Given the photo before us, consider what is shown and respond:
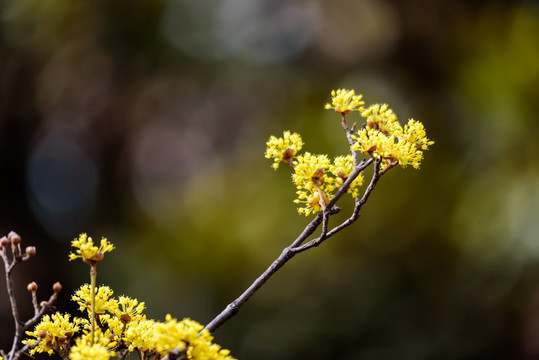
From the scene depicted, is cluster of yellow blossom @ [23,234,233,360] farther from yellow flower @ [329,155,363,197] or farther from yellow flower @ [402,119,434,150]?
yellow flower @ [402,119,434,150]

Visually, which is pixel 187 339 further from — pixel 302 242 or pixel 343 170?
pixel 343 170

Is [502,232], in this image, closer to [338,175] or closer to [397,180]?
[397,180]

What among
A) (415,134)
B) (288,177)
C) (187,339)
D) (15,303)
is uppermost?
(288,177)

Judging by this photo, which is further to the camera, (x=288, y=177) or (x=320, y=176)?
(x=288, y=177)

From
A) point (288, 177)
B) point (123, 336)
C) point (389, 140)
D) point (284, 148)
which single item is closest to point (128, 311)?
point (123, 336)

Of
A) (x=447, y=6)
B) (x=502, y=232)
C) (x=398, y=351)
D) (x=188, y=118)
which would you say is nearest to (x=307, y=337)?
(x=398, y=351)

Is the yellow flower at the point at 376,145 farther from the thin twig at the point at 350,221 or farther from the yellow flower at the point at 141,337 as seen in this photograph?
the yellow flower at the point at 141,337

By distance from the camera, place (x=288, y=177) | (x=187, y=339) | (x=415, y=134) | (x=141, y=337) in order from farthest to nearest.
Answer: (x=288, y=177) → (x=415, y=134) → (x=141, y=337) → (x=187, y=339)
